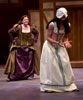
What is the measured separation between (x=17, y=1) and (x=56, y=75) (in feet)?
25.1

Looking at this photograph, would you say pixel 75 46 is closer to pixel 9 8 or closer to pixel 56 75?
pixel 9 8

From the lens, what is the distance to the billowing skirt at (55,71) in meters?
4.96

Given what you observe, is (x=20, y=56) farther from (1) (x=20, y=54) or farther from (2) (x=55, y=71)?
(2) (x=55, y=71)

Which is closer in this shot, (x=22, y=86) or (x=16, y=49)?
(x=22, y=86)

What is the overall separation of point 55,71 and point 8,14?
8292 mm

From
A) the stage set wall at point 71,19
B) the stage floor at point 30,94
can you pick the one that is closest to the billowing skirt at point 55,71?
the stage floor at point 30,94

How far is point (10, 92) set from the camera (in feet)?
16.5

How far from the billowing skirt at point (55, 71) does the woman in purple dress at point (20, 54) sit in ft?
5.71

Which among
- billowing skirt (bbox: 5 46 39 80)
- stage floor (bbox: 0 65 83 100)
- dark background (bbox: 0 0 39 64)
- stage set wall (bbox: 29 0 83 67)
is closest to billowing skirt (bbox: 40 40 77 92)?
stage floor (bbox: 0 65 83 100)

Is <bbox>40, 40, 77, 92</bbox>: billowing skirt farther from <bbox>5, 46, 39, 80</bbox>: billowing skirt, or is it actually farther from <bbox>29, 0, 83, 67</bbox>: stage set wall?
<bbox>29, 0, 83, 67</bbox>: stage set wall

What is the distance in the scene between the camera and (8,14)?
1289cm

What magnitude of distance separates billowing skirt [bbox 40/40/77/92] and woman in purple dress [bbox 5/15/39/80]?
5.71 ft

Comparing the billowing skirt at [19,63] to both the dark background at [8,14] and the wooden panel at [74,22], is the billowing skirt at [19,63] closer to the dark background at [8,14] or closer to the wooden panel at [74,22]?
the wooden panel at [74,22]

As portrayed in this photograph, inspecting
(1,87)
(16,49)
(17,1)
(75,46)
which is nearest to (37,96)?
(1,87)
